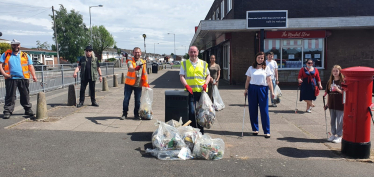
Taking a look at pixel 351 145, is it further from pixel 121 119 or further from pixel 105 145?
pixel 121 119

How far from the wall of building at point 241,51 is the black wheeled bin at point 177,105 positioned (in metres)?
12.3

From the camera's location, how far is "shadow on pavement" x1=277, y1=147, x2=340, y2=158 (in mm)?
5184

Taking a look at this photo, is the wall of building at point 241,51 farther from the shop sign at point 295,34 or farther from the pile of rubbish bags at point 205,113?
the pile of rubbish bags at point 205,113

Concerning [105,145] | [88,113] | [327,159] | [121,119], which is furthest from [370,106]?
[88,113]

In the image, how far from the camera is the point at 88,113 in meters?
8.54

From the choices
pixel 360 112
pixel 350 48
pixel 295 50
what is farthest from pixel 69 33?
pixel 360 112

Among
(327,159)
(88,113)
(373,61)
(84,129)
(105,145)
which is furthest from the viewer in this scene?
(373,61)

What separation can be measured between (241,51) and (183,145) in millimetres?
13360

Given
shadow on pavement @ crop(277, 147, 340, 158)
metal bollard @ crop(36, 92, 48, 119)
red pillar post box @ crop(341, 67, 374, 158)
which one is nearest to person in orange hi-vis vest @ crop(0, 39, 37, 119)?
metal bollard @ crop(36, 92, 48, 119)

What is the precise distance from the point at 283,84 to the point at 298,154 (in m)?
12.9

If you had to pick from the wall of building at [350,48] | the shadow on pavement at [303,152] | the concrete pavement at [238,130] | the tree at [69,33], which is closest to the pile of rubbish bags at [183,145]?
the concrete pavement at [238,130]

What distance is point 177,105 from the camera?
19.3 ft

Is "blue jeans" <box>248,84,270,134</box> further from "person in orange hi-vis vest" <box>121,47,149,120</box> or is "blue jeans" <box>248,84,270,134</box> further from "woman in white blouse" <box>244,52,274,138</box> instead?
"person in orange hi-vis vest" <box>121,47,149,120</box>

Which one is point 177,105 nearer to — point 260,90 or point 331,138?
point 260,90
